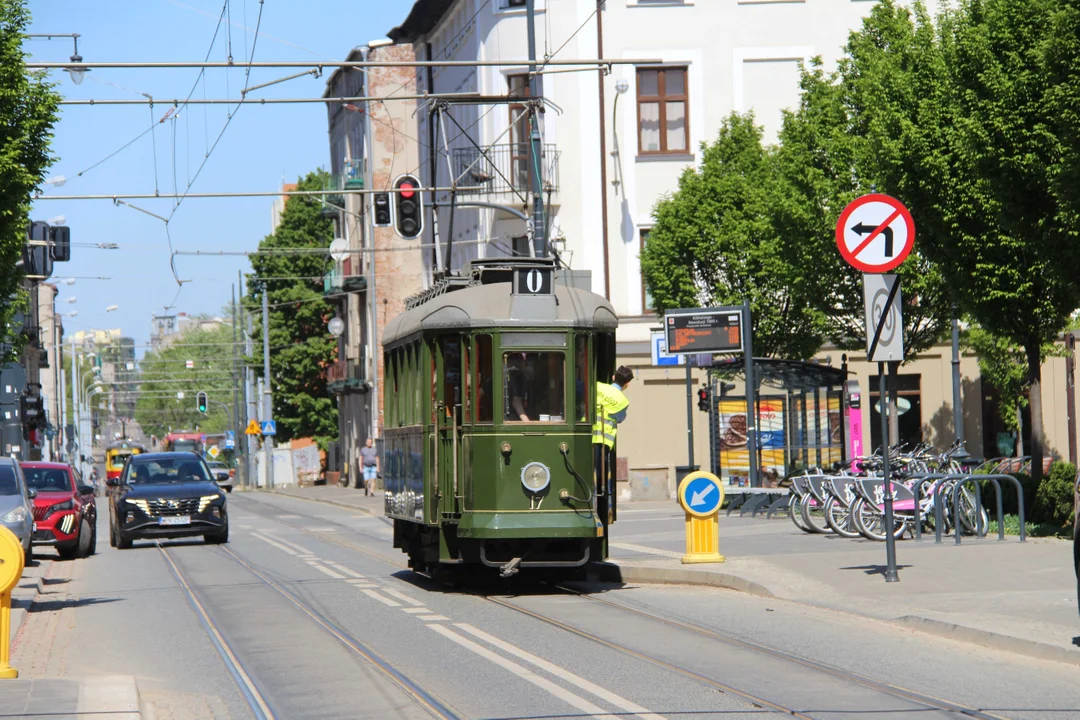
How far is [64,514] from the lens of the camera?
82.7 ft

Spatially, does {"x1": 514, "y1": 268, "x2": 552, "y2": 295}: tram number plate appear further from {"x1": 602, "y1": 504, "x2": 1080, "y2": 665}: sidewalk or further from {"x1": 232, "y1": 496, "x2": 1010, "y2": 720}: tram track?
{"x1": 602, "y1": 504, "x2": 1080, "y2": 665}: sidewalk

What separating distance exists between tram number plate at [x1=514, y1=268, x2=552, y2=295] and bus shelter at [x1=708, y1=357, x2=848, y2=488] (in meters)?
14.6

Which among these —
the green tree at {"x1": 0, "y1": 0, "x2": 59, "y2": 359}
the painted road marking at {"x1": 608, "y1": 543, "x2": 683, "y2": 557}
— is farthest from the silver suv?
the painted road marking at {"x1": 608, "y1": 543, "x2": 683, "y2": 557}

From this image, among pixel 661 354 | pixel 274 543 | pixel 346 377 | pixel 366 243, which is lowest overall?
pixel 274 543

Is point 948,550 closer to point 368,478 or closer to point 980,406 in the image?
point 980,406

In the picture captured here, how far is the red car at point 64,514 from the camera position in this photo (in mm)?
25016

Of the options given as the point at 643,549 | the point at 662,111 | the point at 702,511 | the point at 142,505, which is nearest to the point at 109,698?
the point at 702,511

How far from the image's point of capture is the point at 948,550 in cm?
1802

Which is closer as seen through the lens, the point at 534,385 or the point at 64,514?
the point at 534,385

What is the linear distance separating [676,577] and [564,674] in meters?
6.78

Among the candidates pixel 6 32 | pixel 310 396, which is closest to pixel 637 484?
pixel 6 32

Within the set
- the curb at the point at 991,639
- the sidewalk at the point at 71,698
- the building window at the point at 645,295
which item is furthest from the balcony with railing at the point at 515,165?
the sidewalk at the point at 71,698

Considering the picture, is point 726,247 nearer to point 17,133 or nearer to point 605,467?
point 605,467

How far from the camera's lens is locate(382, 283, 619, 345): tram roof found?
53.4 ft
